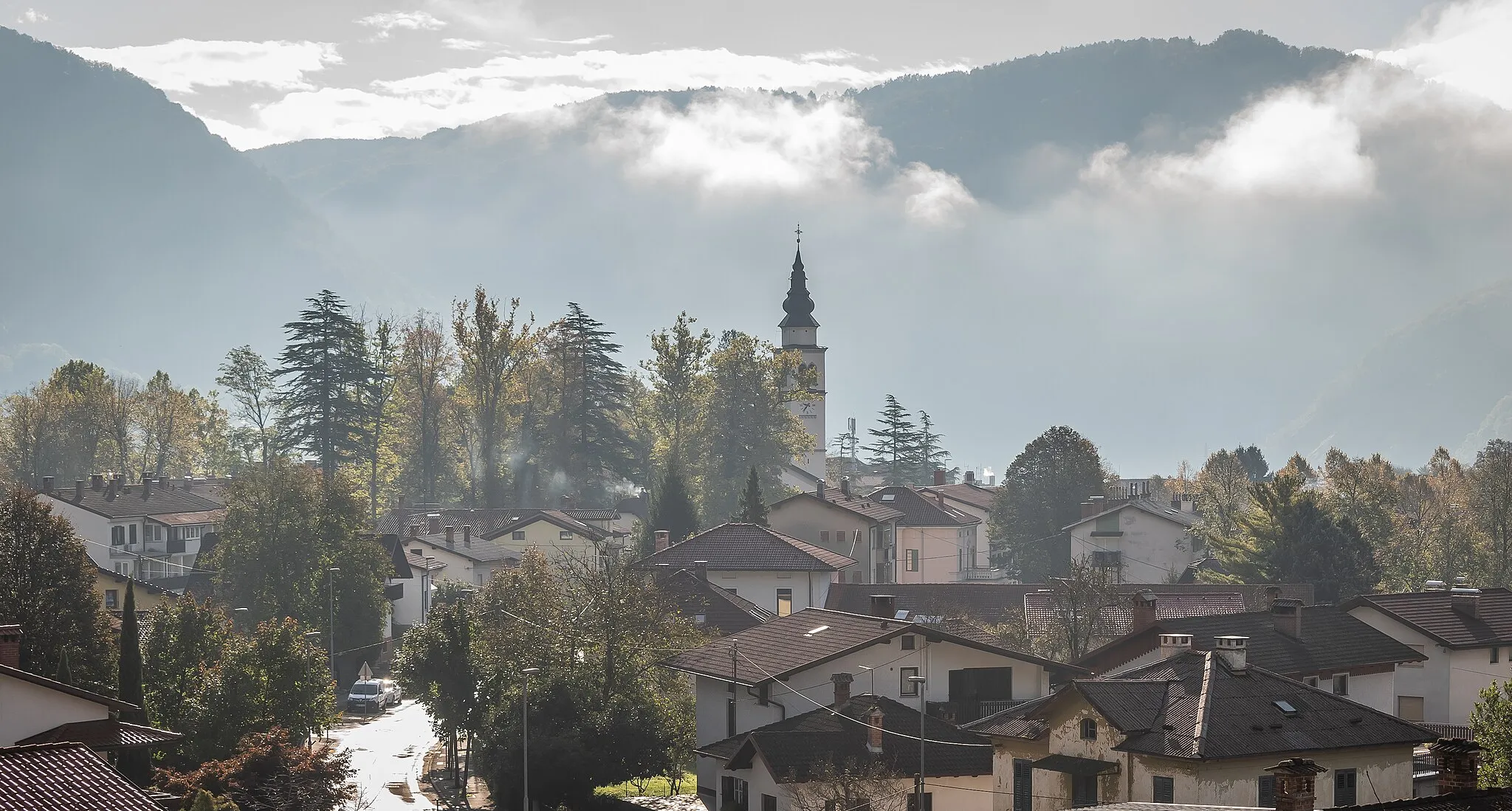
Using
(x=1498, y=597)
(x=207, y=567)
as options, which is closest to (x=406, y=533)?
(x=207, y=567)

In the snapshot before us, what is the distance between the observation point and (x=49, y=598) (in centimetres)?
4547

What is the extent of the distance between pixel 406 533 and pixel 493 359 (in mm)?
18684

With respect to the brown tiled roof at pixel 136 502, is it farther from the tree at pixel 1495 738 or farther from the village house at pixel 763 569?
the tree at pixel 1495 738

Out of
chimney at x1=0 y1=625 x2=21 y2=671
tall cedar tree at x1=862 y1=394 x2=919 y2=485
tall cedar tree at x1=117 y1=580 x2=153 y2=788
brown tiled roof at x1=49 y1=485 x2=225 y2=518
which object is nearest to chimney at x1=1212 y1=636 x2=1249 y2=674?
tall cedar tree at x1=117 y1=580 x2=153 y2=788

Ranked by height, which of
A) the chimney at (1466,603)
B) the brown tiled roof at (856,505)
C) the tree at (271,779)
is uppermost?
the brown tiled roof at (856,505)

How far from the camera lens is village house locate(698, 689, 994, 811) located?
1432 inches

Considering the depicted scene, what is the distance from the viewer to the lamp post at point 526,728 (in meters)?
39.9

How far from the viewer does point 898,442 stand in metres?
166

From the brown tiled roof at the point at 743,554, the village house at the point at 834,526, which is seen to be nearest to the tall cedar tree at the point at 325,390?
the village house at the point at 834,526

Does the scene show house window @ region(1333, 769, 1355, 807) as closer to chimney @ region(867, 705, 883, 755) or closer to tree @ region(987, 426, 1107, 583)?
Result: chimney @ region(867, 705, 883, 755)

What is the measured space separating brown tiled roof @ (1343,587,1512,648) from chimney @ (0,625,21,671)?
3841 centimetres

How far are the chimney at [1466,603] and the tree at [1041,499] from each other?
159ft

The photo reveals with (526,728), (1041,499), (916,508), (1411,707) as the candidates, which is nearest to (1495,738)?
(526,728)

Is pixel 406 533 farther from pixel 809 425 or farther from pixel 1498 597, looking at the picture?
pixel 1498 597
